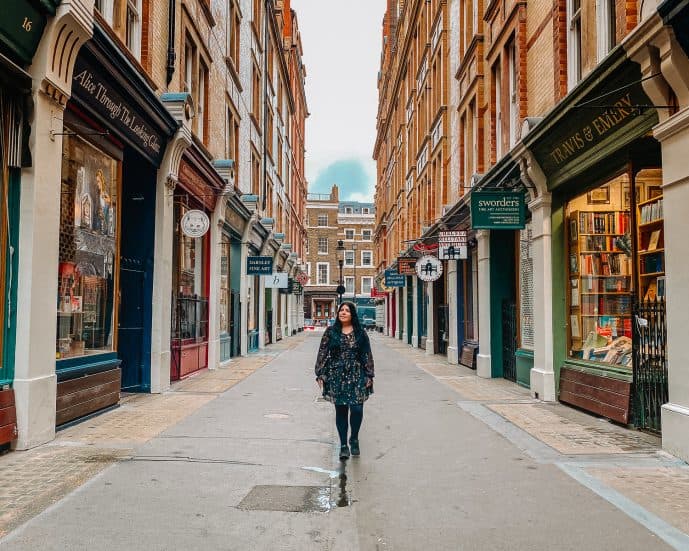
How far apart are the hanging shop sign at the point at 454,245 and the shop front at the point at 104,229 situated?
8196 mm

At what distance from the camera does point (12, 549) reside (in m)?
4.16

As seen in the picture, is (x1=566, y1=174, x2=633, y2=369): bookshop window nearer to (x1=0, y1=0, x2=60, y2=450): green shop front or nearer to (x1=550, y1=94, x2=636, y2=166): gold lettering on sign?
(x1=550, y1=94, x2=636, y2=166): gold lettering on sign

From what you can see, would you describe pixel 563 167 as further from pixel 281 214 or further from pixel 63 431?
pixel 281 214

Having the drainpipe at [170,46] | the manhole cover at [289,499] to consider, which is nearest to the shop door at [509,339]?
the drainpipe at [170,46]

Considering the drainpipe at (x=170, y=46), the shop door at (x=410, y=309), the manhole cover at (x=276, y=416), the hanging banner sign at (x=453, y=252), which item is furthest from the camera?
the shop door at (x=410, y=309)

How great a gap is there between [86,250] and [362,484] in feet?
19.0

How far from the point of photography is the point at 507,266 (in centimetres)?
1577

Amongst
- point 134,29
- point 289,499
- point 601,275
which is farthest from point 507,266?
point 289,499

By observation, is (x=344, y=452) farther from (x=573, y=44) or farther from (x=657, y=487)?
(x=573, y=44)

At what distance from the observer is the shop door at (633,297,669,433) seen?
7996 millimetres

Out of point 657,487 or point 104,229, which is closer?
point 657,487

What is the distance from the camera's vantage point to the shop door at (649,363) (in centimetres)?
800

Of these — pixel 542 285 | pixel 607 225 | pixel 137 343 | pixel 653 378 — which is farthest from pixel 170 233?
pixel 653 378

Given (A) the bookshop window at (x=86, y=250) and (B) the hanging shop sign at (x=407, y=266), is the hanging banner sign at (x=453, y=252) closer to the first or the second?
(A) the bookshop window at (x=86, y=250)
